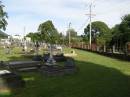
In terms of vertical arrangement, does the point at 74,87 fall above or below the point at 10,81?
below

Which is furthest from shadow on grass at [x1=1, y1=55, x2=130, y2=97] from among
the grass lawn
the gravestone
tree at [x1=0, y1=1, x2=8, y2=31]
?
tree at [x1=0, y1=1, x2=8, y2=31]

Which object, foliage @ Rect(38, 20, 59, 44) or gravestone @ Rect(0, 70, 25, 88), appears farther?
foliage @ Rect(38, 20, 59, 44)

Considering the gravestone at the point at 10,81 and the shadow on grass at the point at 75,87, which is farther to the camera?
the gravestone at the point at 10,81

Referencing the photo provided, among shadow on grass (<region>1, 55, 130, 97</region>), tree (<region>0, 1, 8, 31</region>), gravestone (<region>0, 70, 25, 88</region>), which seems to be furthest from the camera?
tree (<region>0, 1, 8, 31</region>)

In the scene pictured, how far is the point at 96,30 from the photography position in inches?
4631

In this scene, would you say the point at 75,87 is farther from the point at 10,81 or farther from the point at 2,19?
the point at 2,19

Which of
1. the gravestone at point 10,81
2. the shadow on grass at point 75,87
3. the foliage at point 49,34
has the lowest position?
the shadow on grass at point 75,87

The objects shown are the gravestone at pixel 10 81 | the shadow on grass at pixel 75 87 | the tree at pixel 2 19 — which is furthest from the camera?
the tree at pixel 2 19

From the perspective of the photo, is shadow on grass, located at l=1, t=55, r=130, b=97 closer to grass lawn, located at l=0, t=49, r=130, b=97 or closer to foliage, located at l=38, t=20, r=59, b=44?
grass lawn, located at l=0, t=49, r=130, b=97

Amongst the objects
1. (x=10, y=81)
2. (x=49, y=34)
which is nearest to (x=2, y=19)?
(x=49, y=34)

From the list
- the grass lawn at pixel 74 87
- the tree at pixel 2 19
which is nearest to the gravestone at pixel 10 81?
the grass lawn at pixel 74 87

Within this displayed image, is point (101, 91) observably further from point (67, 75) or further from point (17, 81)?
point (67, 75)

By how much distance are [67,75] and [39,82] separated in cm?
345

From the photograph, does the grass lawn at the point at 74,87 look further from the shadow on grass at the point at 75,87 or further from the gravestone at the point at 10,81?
the gravestone at the point at 10,81
